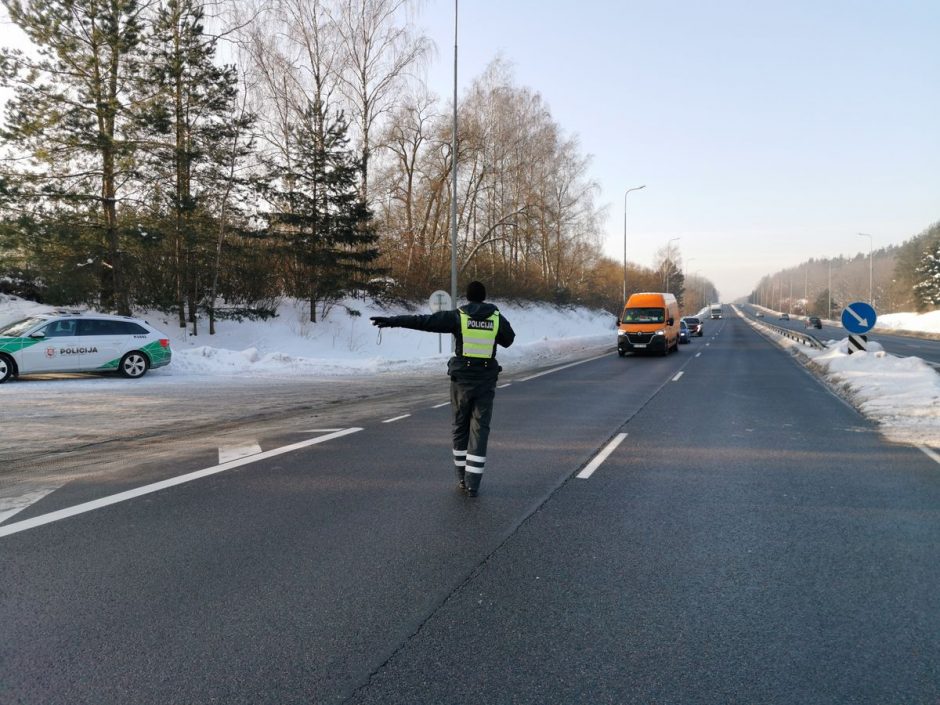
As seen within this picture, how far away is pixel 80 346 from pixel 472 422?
12820 millimetres

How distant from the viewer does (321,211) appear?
85.5 feet

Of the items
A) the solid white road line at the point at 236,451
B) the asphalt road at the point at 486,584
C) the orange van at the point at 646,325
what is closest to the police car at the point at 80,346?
the solid white road line at the point at 236,451

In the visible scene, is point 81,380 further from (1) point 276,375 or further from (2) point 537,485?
(2) point 537,485

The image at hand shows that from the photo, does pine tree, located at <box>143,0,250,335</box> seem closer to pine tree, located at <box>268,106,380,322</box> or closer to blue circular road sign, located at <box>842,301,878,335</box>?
pine tree, located at <box>268,106,380,322</box>

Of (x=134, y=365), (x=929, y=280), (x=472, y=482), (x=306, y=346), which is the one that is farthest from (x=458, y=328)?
(x=929, y=280)

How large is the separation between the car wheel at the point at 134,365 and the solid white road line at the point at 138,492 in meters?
9.67

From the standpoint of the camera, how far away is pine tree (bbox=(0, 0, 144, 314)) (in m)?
18.0

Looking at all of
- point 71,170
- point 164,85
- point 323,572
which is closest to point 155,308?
point 71,170

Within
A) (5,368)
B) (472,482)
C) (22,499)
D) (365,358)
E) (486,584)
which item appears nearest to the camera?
(486,584)

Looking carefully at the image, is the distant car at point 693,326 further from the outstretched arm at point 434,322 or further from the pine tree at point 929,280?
the pine tree at point 929,280

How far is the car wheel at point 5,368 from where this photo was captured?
14055 millimetres

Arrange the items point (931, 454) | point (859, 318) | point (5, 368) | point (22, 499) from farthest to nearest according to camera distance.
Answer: point (859, 318) < point (5, 368) < point (931, 454) < point (22, 499)

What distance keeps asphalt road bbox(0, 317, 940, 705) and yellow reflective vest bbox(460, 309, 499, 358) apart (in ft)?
4.25

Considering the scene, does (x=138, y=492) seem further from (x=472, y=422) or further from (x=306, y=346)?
(x=306, y=346)
